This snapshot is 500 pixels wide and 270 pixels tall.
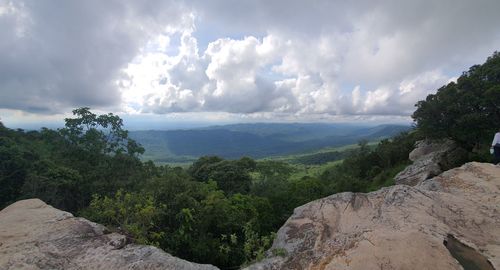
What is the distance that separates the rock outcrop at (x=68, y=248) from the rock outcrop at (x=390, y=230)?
2.96 m

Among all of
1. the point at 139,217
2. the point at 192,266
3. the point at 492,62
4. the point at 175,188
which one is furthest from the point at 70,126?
the point at 492,62

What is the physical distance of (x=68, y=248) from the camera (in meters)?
9.20

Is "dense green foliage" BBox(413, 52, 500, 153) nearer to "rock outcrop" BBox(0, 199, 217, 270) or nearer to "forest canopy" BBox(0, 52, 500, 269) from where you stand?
"forest canopy" BBox(0, 52, 500, 269)

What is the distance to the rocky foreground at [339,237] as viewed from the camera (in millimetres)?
8141

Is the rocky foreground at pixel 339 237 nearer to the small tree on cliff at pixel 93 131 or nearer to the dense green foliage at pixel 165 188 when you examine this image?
the dense green foliage at pixel 165 188

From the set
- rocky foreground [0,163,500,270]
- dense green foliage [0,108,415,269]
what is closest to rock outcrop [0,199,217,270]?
rocky foreground [0,163,500,270]

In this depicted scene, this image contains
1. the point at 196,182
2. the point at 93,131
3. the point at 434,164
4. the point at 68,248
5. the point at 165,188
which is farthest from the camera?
the point at 93,131

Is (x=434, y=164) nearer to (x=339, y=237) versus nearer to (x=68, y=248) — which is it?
(x=339, y=237)

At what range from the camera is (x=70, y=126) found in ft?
172

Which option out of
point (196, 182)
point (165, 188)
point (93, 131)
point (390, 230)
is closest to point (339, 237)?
point (390, 230)

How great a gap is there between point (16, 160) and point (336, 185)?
41.8 metres

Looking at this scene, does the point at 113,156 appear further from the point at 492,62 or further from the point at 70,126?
the point at 492,62

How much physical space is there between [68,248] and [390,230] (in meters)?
9.44

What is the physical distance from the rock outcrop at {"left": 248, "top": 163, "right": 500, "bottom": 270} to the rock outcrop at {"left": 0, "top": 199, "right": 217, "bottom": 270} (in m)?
2.96
